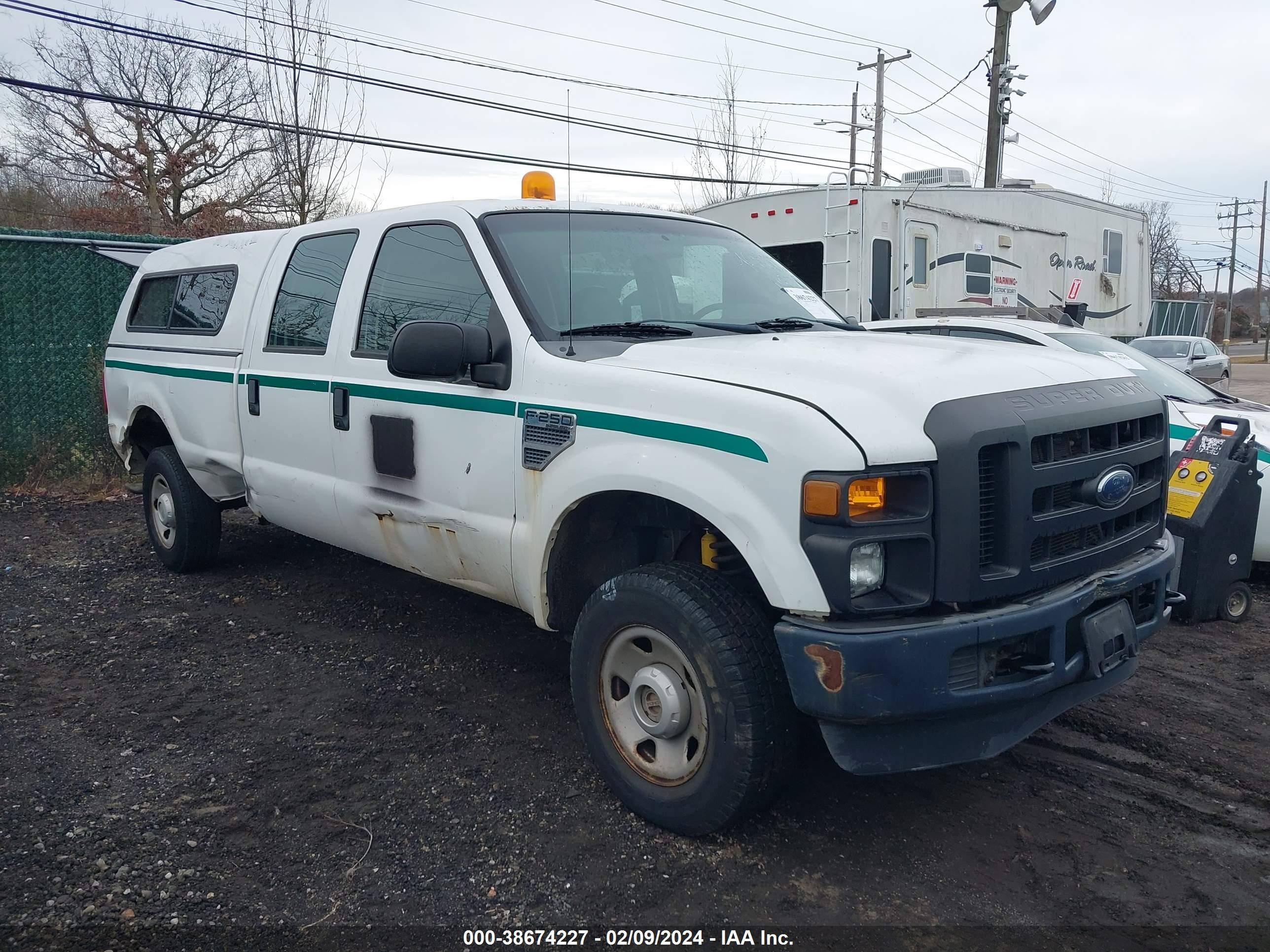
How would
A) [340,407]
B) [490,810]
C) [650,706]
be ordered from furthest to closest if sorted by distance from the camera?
[340,407]
[490,810]
[650,706]

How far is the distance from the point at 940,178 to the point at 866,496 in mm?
10922

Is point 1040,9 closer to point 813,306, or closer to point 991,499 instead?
point 813,306

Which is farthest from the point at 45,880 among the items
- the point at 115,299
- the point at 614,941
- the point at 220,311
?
the point at 115,299

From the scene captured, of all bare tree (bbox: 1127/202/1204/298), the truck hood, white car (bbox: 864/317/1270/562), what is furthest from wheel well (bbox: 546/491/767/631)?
bare tree (bbox: 1127/202/1204/298)

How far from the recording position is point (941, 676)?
264cm

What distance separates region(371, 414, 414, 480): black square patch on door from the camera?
13.3 ft

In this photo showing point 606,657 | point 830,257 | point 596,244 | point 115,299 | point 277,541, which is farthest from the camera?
point 830,257

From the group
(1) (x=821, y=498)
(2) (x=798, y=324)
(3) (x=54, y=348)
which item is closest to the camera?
(1) (x=821, y=498)

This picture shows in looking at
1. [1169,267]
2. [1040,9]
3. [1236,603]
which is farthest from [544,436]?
[1169,267]

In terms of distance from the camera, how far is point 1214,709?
4.25 m

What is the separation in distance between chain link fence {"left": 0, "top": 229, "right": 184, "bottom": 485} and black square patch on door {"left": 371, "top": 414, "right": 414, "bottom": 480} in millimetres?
5818

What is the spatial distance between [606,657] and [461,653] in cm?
172

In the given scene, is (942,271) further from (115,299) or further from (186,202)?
(186,202)

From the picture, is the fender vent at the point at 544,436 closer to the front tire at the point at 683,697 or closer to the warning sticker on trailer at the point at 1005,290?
the front tire at the point at 683,697
